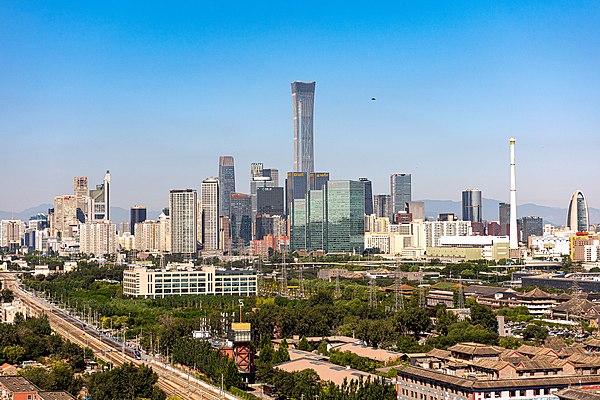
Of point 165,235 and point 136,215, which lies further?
point 136,215

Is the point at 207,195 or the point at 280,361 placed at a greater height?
the point at 207,195

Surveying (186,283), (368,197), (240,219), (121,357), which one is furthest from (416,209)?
(121,357)

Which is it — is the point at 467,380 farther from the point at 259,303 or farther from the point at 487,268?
the point at 487,268

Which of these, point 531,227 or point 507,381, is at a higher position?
point 531,227

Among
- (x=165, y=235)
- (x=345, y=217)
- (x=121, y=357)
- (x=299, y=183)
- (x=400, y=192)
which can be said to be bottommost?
(x=121, y=357)

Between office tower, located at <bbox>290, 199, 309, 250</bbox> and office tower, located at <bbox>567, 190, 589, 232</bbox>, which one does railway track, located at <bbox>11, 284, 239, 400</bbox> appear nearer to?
office tower, located at <bbox>290, 199, 309, 250</bbox>

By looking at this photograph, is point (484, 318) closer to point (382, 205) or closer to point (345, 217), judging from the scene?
point (345, 217)

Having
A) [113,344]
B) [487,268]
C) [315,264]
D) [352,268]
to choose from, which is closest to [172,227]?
[315,264]
